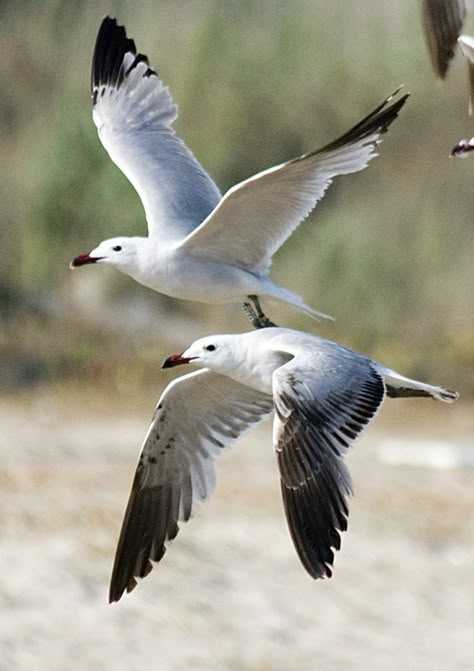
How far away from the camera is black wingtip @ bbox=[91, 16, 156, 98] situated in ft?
21.4

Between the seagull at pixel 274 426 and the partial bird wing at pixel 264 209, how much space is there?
366 mm

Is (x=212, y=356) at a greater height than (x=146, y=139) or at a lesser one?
lesser

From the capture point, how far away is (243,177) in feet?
65.9

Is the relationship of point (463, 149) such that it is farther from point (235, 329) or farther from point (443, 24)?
point (235, 329)

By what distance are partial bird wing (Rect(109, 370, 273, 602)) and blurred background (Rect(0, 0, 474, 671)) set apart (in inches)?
159

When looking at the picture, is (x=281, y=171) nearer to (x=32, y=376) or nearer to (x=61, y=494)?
(x=61, y=494)

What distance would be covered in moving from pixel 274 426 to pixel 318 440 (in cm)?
14

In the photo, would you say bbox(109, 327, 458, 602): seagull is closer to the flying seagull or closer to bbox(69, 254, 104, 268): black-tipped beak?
bbox(69, 254, 104, 268): black-tipped beak

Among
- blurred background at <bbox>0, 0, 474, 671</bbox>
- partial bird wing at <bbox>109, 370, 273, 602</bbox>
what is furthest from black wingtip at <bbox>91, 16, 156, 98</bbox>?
blurred background at <bbox>0, 0, 474, 671</bbox>

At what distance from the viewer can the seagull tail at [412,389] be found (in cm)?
467

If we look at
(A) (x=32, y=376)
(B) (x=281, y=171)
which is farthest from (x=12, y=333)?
(B) (x=281, y=171)

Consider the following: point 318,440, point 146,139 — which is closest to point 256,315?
point 146,139

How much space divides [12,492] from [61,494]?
1.22 ft

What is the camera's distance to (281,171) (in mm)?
5172
